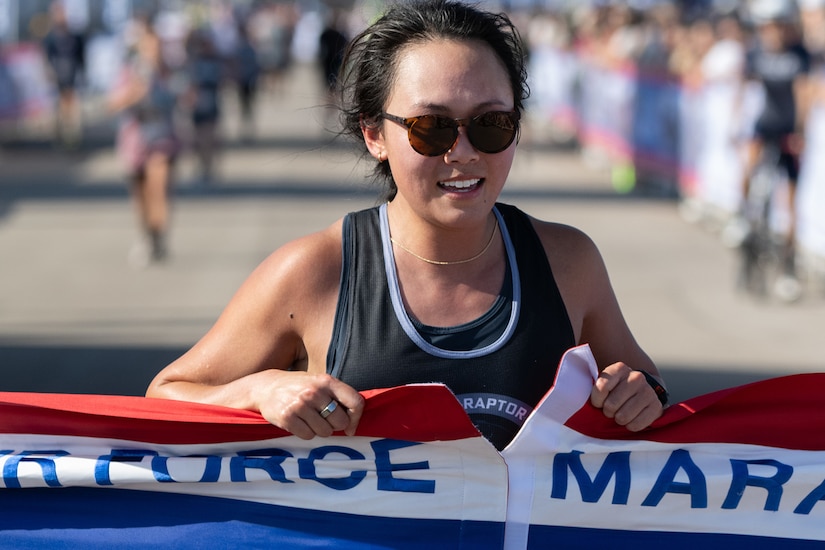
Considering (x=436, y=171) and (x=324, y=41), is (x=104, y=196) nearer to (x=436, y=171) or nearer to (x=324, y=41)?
(x=324, y=41)

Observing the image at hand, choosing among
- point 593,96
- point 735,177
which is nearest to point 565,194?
point 735,177

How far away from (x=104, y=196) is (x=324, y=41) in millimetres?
6328

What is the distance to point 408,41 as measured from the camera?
2.72 meters

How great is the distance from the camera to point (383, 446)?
2.56 meters

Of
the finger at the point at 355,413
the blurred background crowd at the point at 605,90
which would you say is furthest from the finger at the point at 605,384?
the blurred background crowd at the point at 605,90

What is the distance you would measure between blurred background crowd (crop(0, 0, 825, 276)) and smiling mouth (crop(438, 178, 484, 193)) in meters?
0.99

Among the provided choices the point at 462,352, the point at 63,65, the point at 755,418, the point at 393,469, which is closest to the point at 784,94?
the point at 755,418

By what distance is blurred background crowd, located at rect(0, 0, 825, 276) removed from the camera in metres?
11.4

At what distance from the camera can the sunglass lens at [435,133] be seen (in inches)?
101

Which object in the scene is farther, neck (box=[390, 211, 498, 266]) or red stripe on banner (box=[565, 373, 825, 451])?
neck (box=[390, 211, 498, 266])

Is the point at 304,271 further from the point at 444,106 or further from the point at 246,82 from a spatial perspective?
the point at 246,82

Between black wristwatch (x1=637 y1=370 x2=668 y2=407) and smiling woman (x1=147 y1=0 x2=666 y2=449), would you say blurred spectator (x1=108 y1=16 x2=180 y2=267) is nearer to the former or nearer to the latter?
smiling woman (x1=147 y1=0 x2=666 y2=449)

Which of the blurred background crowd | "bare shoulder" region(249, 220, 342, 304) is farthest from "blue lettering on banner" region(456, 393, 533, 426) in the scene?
the blurred background crowd

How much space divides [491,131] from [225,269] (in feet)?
26.9
